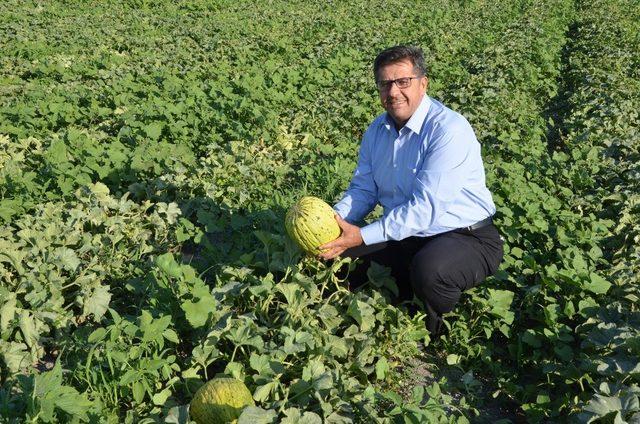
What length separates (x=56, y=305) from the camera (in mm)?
3529

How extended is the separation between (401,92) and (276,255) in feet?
4.48

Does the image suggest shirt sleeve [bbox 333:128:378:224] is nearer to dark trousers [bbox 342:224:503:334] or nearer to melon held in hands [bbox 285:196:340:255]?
dark trousers [bbox 342:224:503:334]

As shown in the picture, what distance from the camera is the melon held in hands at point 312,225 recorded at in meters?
3.51

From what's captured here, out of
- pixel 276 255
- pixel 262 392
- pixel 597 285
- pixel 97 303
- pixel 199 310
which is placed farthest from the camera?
pixel 276 255

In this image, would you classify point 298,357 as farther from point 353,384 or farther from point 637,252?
point 637,252

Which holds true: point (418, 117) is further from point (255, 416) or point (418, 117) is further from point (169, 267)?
point (255, 416)

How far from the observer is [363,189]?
4.27m

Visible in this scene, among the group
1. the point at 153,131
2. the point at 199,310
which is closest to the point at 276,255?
the point at 199,310

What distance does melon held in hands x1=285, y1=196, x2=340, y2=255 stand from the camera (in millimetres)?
3506

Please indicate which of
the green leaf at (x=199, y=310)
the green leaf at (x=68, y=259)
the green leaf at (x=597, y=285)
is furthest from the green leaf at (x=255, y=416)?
the green leaf at (x=597, y=285)

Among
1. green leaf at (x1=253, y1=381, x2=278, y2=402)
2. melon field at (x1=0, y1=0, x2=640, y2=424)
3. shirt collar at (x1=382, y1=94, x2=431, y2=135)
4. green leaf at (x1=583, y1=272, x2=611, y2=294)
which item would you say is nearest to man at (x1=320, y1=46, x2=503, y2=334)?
shirt collar at (x1=382, y1=94, x2=431, y2=135)

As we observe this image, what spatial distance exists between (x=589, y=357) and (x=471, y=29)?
1334 centimetres

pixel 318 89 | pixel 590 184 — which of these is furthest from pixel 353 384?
pixel 318 89

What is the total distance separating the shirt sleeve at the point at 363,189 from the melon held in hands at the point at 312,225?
2.00ft
